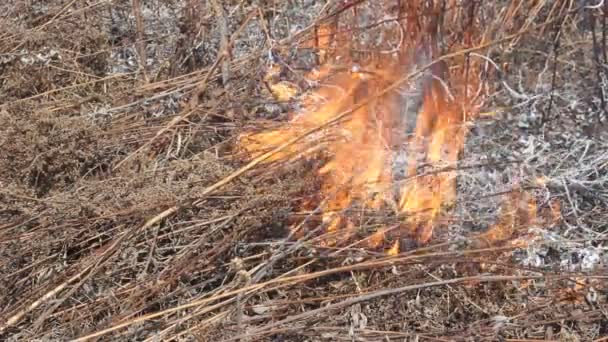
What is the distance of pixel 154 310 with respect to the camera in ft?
9.01

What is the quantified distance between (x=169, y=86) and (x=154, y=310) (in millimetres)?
1501

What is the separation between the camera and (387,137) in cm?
337

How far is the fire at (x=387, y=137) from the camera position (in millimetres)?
3088

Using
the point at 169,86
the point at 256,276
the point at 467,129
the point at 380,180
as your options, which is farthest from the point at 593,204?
the point at 169,86

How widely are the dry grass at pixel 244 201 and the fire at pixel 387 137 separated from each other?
9 cm

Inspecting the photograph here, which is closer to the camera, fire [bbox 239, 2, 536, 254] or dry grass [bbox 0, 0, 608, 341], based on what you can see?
dry grass [bbox 0, 0, 608, 341]

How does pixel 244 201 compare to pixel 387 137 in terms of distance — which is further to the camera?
pixel 387 137

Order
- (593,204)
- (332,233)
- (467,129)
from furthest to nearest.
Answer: (467,129), (593,204), (332,233)

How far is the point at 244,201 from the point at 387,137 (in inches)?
29.8

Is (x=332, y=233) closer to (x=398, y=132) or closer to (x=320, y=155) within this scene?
(x=320, y=155)

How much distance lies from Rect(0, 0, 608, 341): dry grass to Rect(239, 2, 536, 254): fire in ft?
0.29

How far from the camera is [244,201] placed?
3.01 m

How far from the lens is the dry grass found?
266 cm

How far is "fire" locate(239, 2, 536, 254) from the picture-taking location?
3.09m
